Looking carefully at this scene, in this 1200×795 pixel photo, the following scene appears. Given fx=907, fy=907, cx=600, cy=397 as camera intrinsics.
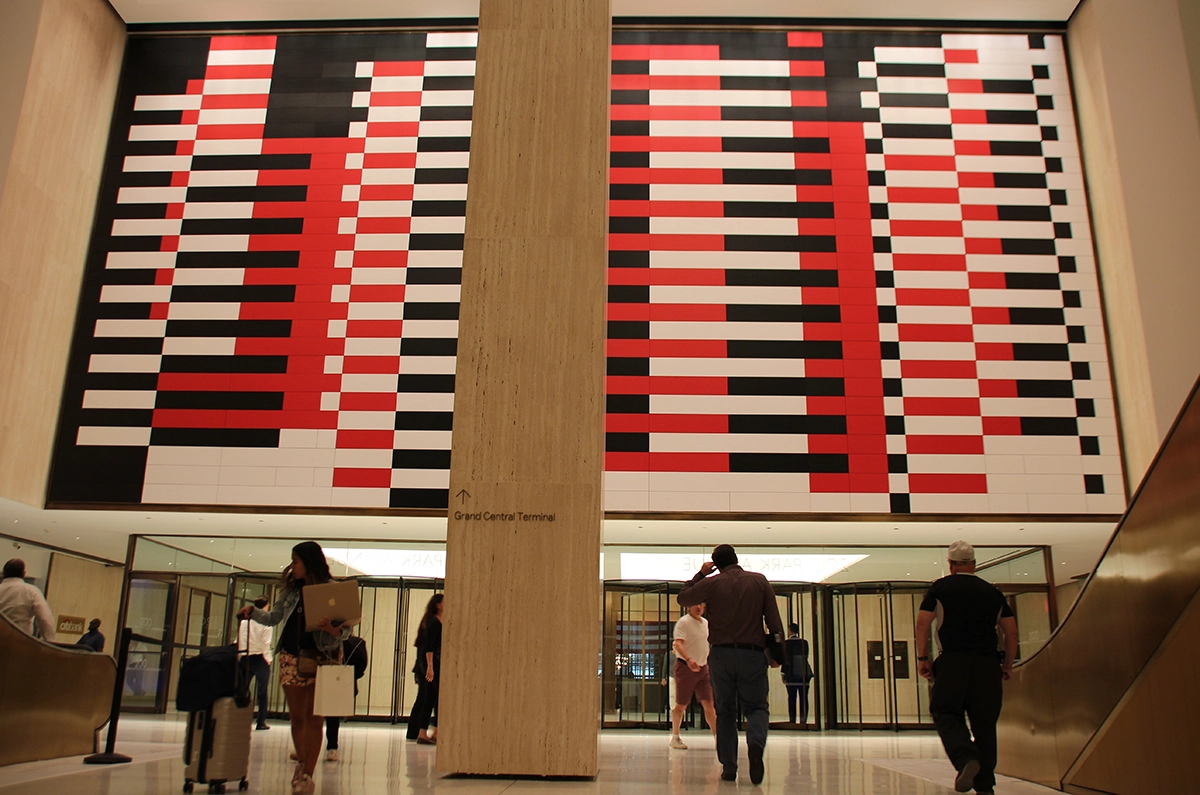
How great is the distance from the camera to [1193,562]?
4.20 m

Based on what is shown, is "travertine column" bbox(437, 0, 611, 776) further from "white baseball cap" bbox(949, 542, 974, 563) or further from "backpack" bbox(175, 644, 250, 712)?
"white baseball cap" bbox(949, 542, 974, 563)

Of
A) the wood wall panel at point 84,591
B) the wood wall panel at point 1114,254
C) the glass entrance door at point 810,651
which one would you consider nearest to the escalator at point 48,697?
the glass entrance door at point 810,651

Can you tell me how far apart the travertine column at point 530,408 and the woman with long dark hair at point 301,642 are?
669 mm

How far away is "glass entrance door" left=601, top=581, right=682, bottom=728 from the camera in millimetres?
13867

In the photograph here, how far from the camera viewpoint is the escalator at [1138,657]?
13.6 feet

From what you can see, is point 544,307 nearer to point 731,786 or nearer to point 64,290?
point 731,786

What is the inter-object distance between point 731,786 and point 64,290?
12320mm

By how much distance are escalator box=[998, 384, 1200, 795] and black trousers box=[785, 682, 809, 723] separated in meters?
8.70

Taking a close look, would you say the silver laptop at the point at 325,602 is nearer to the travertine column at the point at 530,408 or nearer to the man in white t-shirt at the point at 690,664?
the travertine column at the point at 530,408

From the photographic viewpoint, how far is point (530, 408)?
5422 mm

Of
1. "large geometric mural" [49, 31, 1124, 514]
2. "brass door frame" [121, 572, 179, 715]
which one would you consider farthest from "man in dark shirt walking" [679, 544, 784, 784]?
"brass door frame" [121, 572, 179, 715]

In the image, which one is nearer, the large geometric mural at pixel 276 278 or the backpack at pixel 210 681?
the backpack at pixel 210 681

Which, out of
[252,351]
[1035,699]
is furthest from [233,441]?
[1035,699]

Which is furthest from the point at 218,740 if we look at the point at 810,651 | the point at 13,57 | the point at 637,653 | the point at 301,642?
the point at 13,57
